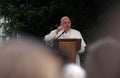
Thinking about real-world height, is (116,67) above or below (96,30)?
below

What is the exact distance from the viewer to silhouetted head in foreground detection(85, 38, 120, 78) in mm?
9547

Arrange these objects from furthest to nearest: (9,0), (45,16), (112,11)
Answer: (9,0)
(45,16)
(112,11)

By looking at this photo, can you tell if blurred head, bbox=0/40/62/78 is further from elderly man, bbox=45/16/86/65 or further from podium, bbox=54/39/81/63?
elderly man, bbox=45/16/86/65

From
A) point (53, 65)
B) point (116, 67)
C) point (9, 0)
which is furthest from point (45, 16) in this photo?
point (53, 65)

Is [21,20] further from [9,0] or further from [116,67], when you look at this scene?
[116,67]

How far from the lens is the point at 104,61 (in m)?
9.91

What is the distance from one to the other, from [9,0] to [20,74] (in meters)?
6.50

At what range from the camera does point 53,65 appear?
7.89m

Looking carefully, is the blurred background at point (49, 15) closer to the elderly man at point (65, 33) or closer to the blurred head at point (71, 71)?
the elderly man at point (65, 33)

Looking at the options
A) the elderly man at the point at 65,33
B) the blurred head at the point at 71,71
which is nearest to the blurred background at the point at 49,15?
the elderly man at the point at 65,33

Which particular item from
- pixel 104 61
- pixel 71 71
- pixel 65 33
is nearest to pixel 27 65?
pixel 71 71

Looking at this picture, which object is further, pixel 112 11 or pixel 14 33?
pixel 14 33

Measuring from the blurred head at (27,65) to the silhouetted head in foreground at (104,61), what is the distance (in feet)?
4.85

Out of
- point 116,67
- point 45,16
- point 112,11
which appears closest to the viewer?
point 116,67
